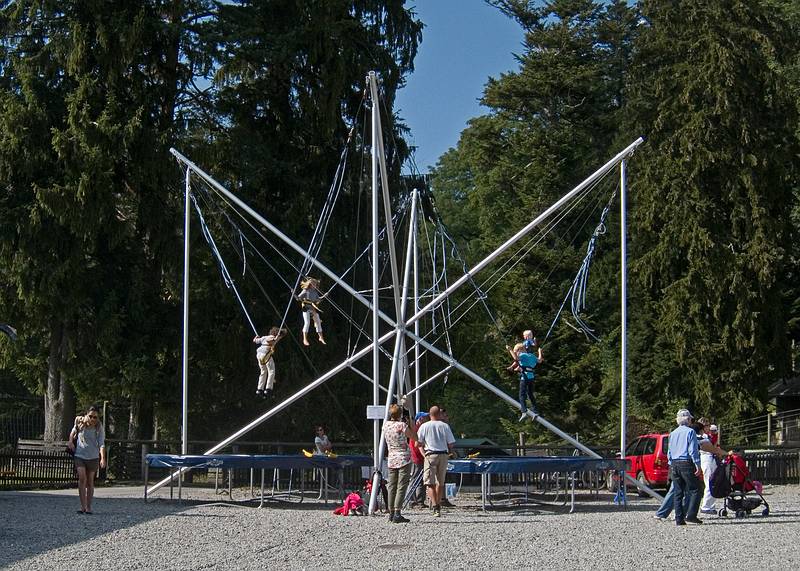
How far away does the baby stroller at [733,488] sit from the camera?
19.3 metres

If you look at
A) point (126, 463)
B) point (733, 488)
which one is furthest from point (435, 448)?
point (126, 463)

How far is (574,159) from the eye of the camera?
160ft

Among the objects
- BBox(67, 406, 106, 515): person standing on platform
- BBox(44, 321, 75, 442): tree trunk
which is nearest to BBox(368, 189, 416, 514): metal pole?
BBox(67, 406, 106, 515): person standing on platform

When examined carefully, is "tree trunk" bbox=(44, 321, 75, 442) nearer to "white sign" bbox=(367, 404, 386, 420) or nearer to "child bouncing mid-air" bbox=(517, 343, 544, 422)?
"child bouncing mid-air" bbox=(517, 343, 544, 422)

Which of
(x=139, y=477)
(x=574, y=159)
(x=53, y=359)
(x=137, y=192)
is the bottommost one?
(x=139, y=477)

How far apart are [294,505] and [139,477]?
10.4 meters

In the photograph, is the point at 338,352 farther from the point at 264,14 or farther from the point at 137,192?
the point at 264,14

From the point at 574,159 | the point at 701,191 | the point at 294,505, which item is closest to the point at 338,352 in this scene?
the point at 294,505

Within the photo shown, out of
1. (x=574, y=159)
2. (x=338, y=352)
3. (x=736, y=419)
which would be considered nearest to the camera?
(x=338, y=352)

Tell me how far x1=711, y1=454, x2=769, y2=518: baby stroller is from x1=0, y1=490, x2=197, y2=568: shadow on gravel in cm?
865

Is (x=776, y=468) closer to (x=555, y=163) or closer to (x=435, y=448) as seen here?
(x=435, y=448)

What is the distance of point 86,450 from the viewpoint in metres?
19.0

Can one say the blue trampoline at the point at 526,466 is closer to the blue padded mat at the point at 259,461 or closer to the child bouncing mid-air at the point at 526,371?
the child bouncing mid-air at the point at 526,371

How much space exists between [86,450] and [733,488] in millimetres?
10366
